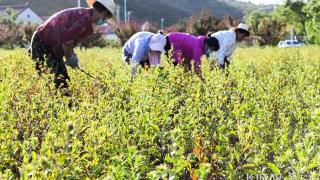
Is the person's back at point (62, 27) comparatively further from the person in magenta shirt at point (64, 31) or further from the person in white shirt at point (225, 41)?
the person in white shirt at point (225, 41)

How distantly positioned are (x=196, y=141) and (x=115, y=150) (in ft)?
1.42

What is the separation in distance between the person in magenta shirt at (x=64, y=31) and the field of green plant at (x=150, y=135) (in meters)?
0.33

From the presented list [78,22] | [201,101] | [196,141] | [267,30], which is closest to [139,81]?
[201,101]

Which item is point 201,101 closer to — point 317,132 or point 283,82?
point 317,132

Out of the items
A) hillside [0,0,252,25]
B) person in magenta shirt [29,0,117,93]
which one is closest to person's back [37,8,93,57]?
person in magenta shirt [29,0,117,93]

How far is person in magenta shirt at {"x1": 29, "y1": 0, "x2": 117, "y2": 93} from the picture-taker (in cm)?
449

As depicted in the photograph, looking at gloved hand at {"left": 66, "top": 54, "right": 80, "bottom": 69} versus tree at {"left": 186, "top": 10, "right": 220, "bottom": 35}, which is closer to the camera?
gloved hand at {"left": 66, "top": 54, "right": 80, "bottom": 69}

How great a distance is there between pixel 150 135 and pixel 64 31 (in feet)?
7.00

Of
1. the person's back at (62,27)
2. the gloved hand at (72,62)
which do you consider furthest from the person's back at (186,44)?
the person's back at (62,27)

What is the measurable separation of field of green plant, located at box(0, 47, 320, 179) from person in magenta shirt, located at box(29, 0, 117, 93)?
33 cm

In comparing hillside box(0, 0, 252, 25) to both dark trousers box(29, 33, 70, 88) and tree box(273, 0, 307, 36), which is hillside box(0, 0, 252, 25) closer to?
tree box(273, 0, 307, 36)

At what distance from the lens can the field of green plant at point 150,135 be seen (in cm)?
203

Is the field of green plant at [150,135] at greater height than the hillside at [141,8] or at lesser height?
greater

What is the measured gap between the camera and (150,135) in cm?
269
